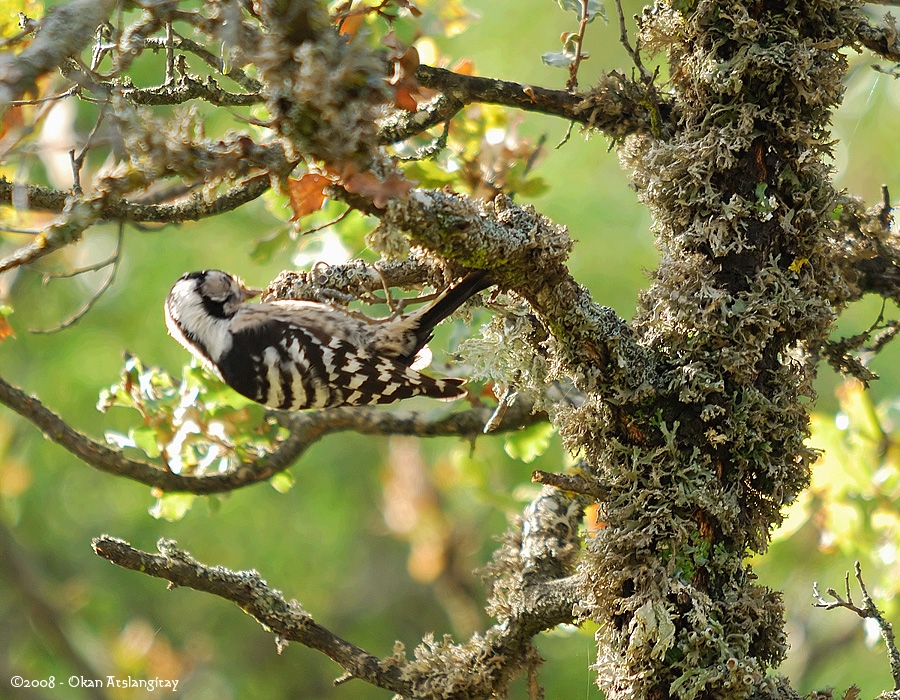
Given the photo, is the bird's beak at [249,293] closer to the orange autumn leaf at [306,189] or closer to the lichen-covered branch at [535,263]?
the lichen-covered branch at [535,263]

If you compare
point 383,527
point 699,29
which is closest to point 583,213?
point 383,527

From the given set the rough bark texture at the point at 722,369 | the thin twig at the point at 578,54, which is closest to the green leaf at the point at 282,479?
the rough bark texture at the point at 722,369

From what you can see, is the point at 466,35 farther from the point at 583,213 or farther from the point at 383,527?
the point at 383,527

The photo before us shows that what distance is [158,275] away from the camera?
662cm

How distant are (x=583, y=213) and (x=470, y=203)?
4.53 m

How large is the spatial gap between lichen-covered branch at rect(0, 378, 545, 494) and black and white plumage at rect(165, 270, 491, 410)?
40 centimetres

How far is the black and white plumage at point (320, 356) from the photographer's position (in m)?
2.81

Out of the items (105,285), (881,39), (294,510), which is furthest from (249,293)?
(294,510)

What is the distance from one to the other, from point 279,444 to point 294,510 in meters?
4.69

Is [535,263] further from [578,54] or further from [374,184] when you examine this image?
[578,54]

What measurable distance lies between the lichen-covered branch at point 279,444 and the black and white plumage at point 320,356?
40cm

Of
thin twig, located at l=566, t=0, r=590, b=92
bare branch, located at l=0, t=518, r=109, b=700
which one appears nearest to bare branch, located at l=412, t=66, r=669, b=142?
thin twig, located at l=566, t=0, r=590, b=92

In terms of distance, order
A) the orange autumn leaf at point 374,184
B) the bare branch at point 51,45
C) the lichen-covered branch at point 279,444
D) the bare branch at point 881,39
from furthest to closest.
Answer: the lichen-covered branch at point 279,444 → the bare branch at point 881,39 → the orange autumn leaf at point 374,184 → the bare branch at point 51,45

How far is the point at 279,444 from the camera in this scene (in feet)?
11.0
